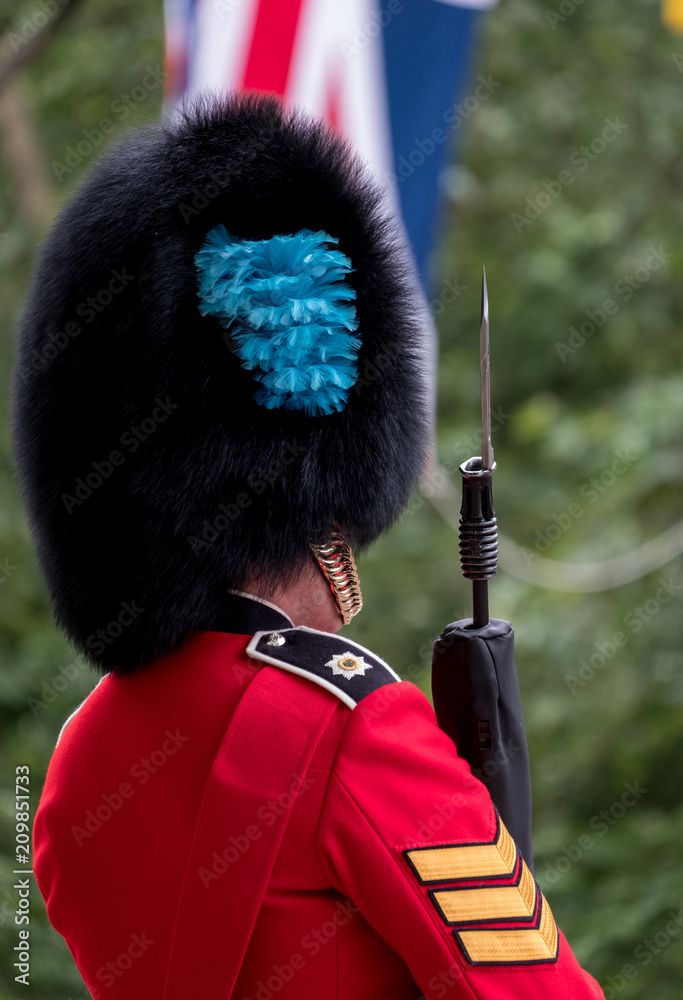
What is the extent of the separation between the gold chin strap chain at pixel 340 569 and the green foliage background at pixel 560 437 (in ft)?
5.12

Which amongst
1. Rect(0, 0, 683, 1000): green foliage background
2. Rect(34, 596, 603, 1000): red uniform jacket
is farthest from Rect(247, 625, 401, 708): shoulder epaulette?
Rect(0, 0, 683, 1000): green foliage background

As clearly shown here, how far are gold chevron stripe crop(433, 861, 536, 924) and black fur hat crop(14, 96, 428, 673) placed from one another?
1.46 feet

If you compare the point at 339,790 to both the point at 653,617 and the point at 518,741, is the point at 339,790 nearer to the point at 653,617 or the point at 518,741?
the point at 518,741

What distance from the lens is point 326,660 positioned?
135 cm

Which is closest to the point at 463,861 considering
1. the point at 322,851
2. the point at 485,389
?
the point at 322,851

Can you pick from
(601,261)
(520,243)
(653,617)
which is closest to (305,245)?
(653,617)

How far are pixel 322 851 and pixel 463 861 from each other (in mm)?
160

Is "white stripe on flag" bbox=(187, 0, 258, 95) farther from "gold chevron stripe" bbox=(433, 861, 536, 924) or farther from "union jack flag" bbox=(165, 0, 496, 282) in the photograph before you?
"gold chevron stripe" bbox=(433, 861, 536, 924)

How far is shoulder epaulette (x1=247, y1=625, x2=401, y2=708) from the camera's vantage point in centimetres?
130

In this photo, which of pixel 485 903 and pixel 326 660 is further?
pixel 326 660

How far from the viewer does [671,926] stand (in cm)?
304

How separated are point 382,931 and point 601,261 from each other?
4.46 metres

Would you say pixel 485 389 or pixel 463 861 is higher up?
pixel 485 389

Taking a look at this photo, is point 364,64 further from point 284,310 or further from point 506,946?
point 506,946
